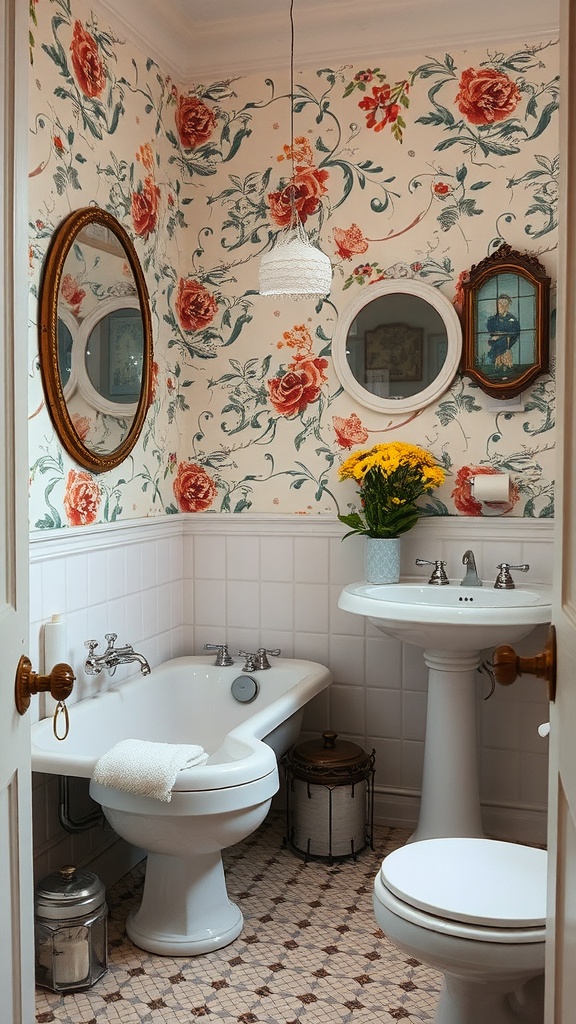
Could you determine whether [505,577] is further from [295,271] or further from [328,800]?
[295,271]

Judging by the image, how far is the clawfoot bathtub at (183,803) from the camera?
228 centimetres

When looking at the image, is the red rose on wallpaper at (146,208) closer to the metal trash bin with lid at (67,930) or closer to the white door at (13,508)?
the white door at (13,508)

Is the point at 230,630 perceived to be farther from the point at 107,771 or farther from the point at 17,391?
the point at 17,391

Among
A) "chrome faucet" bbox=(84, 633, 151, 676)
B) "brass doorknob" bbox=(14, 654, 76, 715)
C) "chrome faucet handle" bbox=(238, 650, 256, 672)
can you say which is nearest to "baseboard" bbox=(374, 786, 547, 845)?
"chrome faucet handle" bbox=(238, 650, 256, 672)

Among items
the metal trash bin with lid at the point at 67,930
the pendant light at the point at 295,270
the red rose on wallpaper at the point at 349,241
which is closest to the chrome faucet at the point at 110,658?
the metal trash bin with lid at the point at 67,930

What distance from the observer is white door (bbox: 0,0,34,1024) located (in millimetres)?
1264

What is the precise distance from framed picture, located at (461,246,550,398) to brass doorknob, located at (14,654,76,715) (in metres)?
2.25

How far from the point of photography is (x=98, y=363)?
9.54ft

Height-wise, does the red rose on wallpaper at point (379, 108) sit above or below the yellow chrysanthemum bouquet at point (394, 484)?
above

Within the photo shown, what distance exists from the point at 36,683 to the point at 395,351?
2288 millimetres

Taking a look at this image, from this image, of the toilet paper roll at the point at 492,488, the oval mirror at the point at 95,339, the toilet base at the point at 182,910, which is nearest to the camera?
the toilet base at the point at 182,910

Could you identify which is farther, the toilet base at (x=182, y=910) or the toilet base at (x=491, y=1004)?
the toilet base at (x=182, y=910)

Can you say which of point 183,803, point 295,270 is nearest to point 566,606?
point 183,803

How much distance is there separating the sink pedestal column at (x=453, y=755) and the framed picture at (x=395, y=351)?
39.5 inches
